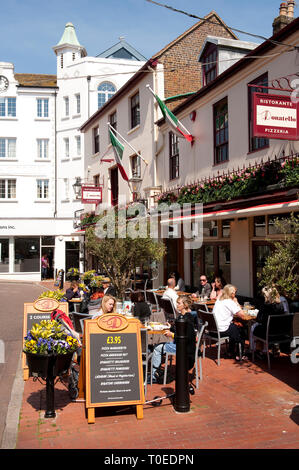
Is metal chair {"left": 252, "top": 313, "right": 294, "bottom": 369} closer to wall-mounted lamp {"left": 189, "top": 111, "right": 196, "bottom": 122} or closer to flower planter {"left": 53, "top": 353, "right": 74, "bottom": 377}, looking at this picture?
flower planter {"left": 53, "top": 353, "right": 74, "bottom": 377}

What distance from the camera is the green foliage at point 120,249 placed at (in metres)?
12.0

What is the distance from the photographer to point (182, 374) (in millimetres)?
5727

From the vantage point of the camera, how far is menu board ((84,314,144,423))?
552 centimetres

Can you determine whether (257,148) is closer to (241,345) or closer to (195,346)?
(241,345)

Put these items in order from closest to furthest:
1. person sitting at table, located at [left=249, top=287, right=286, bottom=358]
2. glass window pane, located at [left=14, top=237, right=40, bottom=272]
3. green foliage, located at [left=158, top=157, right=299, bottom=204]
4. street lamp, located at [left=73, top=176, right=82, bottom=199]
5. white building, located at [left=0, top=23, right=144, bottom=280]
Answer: person sitting at table, located at [left=249, top=287, right=286, bottom=358]
green foliage, located at [left=158, top=157, right=299, bottom=204]
street lamp, located at [left=73, top=176, right=82, bottom=199]
glass window pane, located at [left=14, top=237, right=40, bottom=272]
white building, located at [left=0, top=23, right=144, bottom=280]

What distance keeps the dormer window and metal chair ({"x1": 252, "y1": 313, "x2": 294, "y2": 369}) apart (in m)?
10.4

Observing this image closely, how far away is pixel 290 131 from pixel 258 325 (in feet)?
13.6

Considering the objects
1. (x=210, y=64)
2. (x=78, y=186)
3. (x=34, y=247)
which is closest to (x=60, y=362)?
(x=210, y=64)

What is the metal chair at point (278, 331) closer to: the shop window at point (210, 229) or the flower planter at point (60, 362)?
the flower planter at point (60, 362)

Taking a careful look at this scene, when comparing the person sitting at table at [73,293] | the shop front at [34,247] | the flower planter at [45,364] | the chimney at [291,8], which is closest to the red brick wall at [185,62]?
the chimney at [291,8]

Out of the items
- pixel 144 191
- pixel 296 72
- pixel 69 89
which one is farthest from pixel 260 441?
pixel 69 89

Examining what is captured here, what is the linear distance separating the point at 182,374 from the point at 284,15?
12.3 metres

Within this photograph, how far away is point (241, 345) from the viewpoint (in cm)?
838

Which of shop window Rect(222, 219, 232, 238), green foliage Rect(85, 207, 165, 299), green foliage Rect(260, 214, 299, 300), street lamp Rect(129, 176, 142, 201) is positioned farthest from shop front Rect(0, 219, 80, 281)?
green foliage Rect(260, 214, 299, 300)
